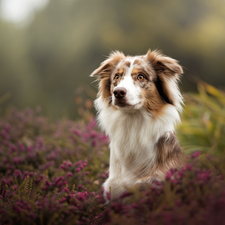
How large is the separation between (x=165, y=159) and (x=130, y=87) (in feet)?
2.75

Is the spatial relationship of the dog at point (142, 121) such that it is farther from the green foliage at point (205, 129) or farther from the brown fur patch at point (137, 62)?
the green foliage at point (205, 129)

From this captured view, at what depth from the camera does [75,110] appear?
10195 mm

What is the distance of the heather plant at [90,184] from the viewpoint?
71.6 inches

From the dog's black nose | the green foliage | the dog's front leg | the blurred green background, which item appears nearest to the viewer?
the dog's black nose

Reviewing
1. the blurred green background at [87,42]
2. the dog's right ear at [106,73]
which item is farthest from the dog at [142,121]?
the blurred green background at [87,42]

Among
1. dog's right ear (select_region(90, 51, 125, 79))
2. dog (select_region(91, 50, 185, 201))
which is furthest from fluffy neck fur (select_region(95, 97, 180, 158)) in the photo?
dog's right ear (select_region(90, 51, 125, 79))

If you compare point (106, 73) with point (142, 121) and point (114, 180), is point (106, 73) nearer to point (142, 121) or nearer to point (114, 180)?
point (142, 121)

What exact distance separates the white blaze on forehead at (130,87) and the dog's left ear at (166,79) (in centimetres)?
31

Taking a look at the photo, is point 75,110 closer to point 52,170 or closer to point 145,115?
point 52,170

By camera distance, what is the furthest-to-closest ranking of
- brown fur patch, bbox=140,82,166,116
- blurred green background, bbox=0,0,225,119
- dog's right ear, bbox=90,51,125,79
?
1. blurred green background, bbox=0,0,225,119
2. dog's right ear, bbox=90,51,125,79
3. brown fur patch, bbox=140,82,166,116

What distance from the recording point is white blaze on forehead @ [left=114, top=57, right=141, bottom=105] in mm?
2580

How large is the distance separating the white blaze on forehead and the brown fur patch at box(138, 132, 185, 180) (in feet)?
1.76

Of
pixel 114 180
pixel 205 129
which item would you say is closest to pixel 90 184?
pixel 114 180

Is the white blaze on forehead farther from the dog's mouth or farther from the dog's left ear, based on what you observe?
the dog's left ear
